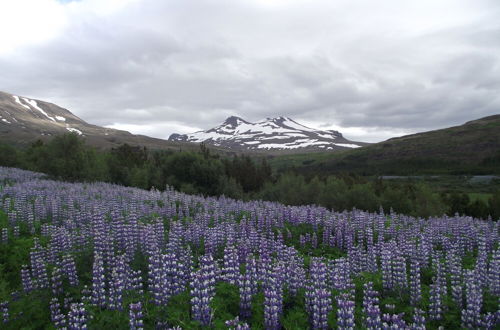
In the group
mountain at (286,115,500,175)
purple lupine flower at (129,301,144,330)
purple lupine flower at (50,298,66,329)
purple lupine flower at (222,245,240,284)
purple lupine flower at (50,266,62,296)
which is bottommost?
purple lupine flower at (50,298,66,329)

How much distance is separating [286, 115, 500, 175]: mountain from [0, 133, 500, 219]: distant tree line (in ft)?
302

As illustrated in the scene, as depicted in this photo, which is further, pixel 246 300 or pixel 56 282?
pixel 56 282

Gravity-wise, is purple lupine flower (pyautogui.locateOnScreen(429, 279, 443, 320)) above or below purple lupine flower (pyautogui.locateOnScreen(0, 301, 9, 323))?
above

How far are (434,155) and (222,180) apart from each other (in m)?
136

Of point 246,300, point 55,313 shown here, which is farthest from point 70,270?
point 246,300

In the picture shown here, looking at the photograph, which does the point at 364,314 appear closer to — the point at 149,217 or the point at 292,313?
the point at 292,313

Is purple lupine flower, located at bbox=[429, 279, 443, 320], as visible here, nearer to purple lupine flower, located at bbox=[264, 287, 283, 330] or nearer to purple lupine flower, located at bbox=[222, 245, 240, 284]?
purple lupine flower, located at bbox=[264, 287, 283, 330]

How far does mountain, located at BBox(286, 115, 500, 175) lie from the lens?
13488 centimetres

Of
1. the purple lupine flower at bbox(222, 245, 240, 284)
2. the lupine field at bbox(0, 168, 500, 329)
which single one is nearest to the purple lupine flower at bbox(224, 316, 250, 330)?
the lupine field at bbox(0, 168, 500, 329)

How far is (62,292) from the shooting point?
29.5ft

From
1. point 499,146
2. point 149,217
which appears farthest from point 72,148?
point 499,146

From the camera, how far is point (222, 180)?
47.0 meters

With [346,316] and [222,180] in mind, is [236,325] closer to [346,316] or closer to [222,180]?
[346,316]

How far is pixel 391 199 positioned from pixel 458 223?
86.8 feet
